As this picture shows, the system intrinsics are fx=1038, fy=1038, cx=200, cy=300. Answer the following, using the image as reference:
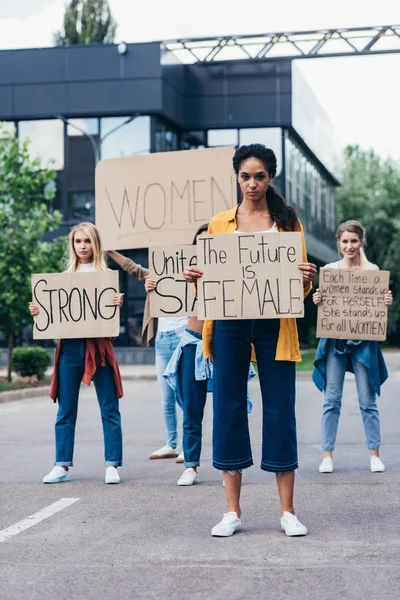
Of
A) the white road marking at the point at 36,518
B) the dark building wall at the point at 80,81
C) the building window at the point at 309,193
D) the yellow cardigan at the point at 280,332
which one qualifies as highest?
the dark building wall at the point at 80,81

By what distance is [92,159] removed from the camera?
31.5 m

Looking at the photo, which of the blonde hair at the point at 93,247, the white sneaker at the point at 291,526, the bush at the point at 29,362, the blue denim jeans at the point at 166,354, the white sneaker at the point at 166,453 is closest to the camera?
the white sneaker at the point at 291,526

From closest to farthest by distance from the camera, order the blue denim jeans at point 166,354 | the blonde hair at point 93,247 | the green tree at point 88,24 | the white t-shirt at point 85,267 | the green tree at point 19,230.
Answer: the blonde hair at point 93,247 → the white t-shirt at point 85,267 → the blue denim jeans at point 166,354 → the green tree at point 19,230 → the green tree at point 88,24

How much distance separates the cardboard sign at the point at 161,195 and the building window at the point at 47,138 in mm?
23675

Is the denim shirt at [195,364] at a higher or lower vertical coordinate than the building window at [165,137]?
lower

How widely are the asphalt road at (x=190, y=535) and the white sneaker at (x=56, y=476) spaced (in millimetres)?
86

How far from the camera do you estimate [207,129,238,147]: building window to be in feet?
109

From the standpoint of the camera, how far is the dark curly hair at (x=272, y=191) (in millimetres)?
5520

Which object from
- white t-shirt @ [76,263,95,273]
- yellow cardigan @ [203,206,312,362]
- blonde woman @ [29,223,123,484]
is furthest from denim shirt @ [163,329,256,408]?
yellow cardigan @ [203,206,312,362]

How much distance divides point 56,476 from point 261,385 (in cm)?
251

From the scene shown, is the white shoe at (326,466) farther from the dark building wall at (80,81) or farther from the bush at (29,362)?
the dark building wall at (80,81)

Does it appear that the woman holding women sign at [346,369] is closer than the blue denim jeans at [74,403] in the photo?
No

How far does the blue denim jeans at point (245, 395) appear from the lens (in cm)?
548

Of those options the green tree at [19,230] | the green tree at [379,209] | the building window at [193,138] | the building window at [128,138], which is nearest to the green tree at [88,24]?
the green tree at [379,209]
